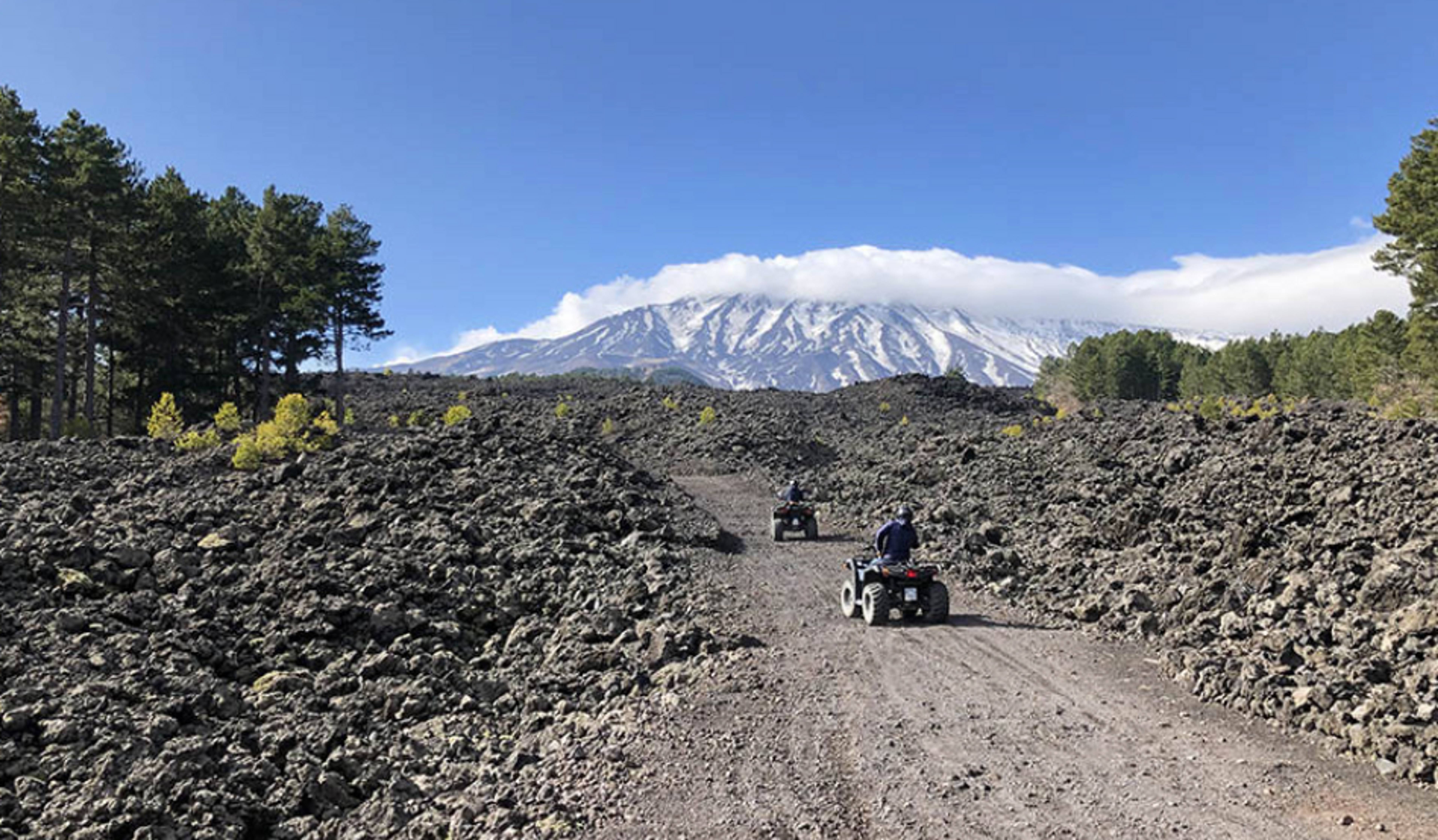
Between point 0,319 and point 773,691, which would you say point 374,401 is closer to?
point 0,319

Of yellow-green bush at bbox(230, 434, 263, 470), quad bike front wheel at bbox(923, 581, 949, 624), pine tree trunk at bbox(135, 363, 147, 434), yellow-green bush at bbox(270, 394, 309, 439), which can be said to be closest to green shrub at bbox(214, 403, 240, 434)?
yellow-green bush at bbox(270, 394, 309, 439)

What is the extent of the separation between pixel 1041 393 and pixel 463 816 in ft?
453

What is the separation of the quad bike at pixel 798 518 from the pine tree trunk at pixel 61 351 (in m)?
28.4

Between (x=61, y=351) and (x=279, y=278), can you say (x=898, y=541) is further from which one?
(x=279, y=278)

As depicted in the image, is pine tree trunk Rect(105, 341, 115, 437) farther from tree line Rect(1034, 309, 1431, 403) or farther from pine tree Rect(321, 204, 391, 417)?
tree line Rect(1034, 309, 1431, 403)

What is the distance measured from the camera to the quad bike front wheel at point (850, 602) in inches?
615

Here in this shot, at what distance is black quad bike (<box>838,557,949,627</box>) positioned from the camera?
48.3 ft

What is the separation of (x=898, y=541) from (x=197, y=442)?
25.2m

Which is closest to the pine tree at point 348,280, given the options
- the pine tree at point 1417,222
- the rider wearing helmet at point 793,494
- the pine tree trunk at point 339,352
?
the pine tree trunk at point 339,352

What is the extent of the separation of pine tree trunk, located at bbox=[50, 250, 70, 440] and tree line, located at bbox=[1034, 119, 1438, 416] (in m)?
52.5

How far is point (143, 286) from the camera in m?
36.6

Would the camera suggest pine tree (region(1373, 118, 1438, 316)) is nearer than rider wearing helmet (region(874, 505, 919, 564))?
No

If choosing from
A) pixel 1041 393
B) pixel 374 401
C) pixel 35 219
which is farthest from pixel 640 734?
pixel 1041 393

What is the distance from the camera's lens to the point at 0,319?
Answer: 120 ft
